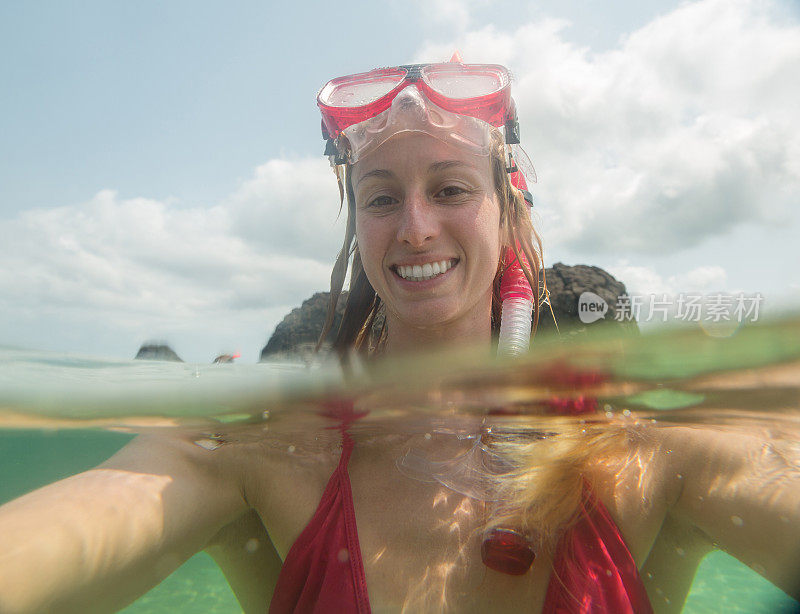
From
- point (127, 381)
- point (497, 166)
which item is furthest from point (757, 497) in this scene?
point (127, 381)

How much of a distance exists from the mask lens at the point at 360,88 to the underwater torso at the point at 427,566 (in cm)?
260

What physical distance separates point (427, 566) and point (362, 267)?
80.9 inches

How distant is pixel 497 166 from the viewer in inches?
117

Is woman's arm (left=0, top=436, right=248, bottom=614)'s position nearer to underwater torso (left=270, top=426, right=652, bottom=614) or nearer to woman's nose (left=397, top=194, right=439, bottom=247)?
underwater torso (left=270, top=426, right=652, bottom=614)

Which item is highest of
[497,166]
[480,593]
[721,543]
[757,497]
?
[497,166]

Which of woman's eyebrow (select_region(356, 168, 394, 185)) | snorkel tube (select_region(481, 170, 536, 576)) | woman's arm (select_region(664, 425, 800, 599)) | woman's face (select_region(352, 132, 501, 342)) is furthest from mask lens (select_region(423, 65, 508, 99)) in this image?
woman's arm (select_region(664, 425, 800, 599))

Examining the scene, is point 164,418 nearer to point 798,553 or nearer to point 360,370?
point 360,370

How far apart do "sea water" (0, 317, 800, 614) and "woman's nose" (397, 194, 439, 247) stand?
835 millimetres

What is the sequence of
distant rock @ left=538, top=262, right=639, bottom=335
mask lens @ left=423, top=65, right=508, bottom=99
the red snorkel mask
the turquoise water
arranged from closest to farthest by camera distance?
the red snorkel mask
mask lens @ left=423, top=65, right=508, bottom=99
the turquoise water
distant rock @ left=538, top=262, right=639, bottom=335

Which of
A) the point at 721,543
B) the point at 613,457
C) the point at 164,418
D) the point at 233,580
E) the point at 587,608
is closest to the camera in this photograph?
the point at 587,608

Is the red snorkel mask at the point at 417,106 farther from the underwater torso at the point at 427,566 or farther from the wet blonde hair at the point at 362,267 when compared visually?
the underwater torso at the point at 427,566

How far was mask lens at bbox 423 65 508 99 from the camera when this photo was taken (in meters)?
3.31

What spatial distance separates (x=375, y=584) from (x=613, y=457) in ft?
4.82

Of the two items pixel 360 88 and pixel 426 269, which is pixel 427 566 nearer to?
pixel 426 269
